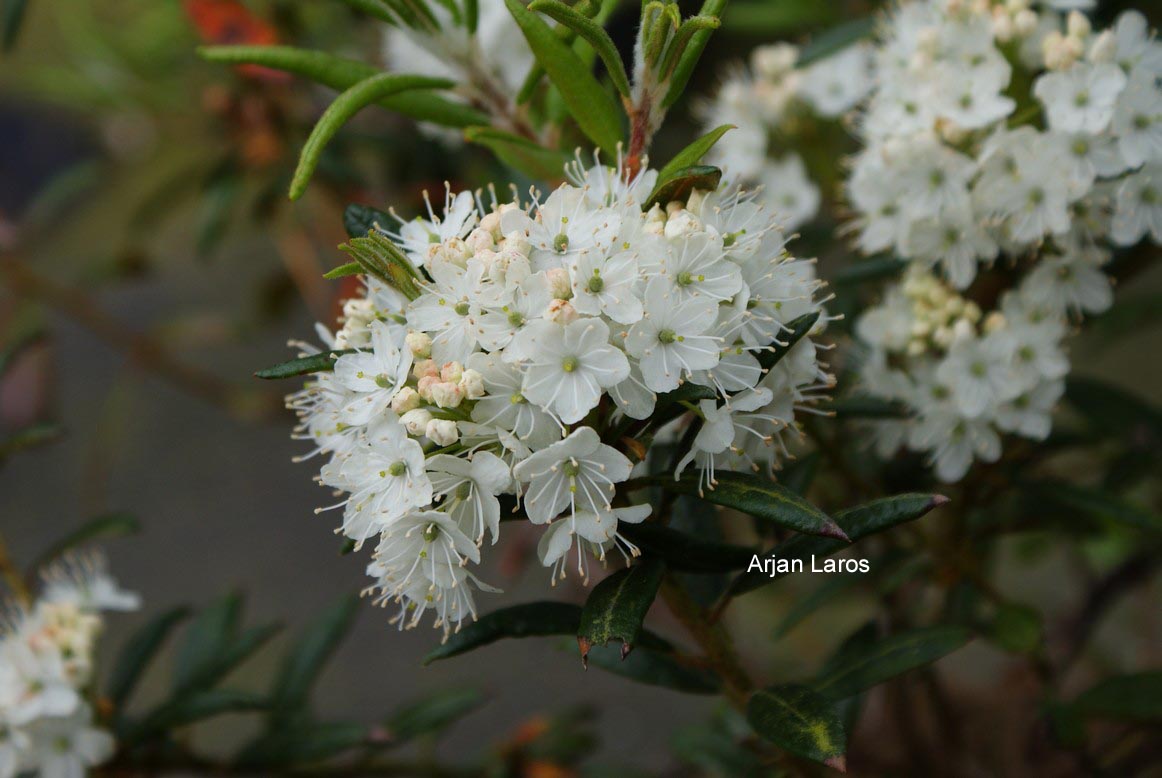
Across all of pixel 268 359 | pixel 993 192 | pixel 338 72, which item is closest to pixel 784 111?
pixel 993 192

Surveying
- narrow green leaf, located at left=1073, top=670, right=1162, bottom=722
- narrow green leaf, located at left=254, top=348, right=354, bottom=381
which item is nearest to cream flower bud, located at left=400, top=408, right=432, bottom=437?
narrow green leaf, located at left=254, top=348, right=354, bottom=381

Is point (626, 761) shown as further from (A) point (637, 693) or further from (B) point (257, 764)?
(B) point (257, 764)

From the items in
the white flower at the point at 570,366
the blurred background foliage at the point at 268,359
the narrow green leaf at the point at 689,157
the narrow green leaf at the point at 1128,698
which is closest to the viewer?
the white flower at the point at 570,366

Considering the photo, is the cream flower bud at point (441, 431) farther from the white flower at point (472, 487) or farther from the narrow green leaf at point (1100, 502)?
the narrow green leaf at point (1100, 502)

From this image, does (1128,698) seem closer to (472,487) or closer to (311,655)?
(472,487)

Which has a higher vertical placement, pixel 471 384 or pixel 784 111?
pixel 471 384

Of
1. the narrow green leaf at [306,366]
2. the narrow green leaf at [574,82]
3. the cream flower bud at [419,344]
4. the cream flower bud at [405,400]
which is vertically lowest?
the cream flower bud at [405,400]

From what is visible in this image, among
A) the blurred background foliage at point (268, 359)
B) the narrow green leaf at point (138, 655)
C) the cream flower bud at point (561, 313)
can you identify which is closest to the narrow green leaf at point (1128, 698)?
the blurred background foliage at point (268, 359)

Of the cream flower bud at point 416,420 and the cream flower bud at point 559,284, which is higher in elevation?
the cream flower bud at point 559,284
